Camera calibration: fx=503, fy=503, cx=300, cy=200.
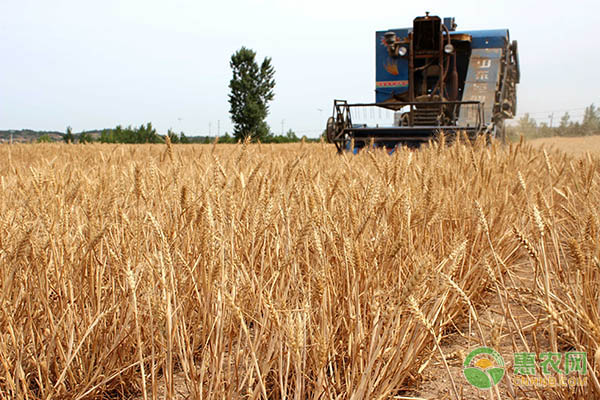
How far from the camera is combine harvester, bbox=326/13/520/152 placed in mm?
7395

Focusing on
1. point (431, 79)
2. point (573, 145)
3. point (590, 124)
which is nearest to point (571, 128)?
point (590, 124)

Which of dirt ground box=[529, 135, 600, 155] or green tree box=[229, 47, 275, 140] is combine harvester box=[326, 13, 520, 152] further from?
green tree box=[229, 47, 275, 140]

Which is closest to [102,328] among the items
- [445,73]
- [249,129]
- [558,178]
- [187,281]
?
[187,281]

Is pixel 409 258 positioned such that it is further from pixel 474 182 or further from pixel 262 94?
pixel 262 94

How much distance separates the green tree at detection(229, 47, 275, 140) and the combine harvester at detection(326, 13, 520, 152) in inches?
1120

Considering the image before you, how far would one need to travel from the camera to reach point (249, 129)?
38.9 m

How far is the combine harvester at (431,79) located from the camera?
7395 millimetres

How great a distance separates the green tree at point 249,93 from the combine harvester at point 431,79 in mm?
28449
